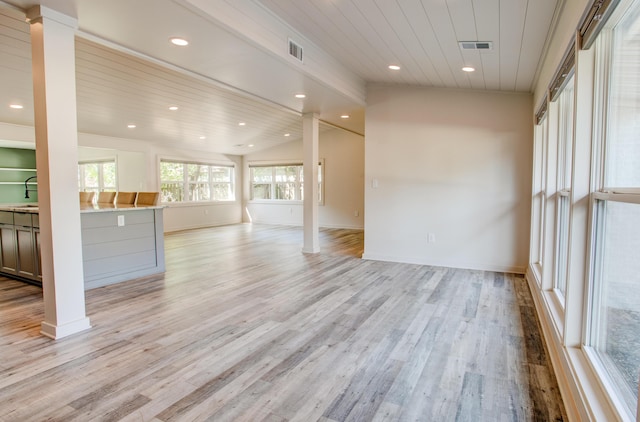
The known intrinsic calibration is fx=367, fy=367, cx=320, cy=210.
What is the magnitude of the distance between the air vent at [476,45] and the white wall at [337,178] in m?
5.87

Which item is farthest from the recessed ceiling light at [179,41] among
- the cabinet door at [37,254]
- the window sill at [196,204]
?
the window sill at [196,204]

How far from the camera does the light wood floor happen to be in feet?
6.12

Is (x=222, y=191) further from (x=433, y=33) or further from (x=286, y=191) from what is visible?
(x=433, y=33)

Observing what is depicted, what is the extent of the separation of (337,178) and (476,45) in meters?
6.46

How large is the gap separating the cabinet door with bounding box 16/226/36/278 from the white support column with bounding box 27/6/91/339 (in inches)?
73.0

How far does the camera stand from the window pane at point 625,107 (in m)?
1.47

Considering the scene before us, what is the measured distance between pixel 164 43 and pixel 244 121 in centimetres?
428

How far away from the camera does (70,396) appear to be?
196 centimetres

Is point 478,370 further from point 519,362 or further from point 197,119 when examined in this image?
point 197,119

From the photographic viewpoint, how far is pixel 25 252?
4.19m

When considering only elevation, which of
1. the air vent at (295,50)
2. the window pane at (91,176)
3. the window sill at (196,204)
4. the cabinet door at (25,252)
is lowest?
the cabinet door at (25,252)

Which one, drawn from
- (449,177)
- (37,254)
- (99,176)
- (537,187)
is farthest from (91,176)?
(537,187)

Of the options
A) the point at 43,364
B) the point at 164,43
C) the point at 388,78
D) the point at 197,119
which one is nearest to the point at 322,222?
the point at 197,119

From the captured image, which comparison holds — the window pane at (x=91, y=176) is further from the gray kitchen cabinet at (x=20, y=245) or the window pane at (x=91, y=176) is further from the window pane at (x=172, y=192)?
the gray kitchen cabinet at (x=20, y=245)
